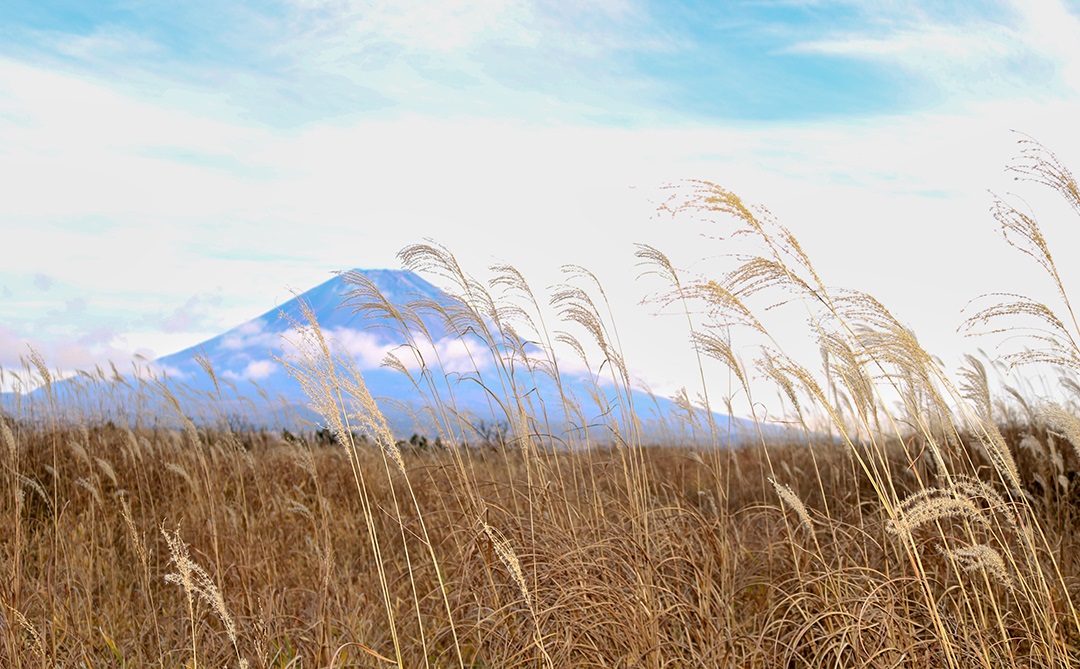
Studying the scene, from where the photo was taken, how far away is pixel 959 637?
3.28 metres

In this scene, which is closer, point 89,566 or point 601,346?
point 601,346

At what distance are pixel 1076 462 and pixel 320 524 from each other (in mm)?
6237

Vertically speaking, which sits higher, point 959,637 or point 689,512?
point 689,512

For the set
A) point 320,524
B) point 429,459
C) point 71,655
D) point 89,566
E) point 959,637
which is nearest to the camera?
point 959,637

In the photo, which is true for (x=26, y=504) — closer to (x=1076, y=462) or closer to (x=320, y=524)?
(x=320, y=524)

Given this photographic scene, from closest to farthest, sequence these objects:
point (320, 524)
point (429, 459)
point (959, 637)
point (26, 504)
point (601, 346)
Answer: point (959, 637) < point (601, 346) < point (320, 524) < point (26, 504) < point (429, 459)

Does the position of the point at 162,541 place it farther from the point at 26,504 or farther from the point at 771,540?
the point at 771,540

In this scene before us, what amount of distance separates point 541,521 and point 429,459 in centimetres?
458

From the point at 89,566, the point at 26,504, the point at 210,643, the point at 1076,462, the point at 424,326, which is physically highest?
the point at 424,326

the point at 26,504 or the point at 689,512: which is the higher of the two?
the point at 26,504

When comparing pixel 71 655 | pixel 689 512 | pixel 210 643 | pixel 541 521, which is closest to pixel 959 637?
pixel 689 512

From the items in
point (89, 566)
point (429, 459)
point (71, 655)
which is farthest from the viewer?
point (429, 459)

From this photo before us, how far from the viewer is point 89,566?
208 inches

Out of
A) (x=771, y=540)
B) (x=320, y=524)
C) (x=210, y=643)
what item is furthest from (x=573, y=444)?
(x=320, y=524)
